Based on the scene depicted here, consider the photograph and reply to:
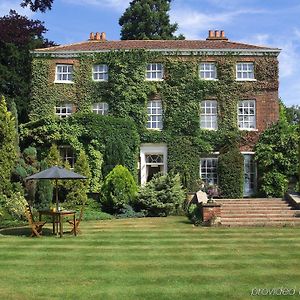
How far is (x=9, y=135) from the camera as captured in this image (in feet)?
73.0

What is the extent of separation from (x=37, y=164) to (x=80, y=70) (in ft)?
27.7

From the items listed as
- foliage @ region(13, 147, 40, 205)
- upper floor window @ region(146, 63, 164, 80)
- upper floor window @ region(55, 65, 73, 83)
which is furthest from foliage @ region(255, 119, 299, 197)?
foliage @ region(13, 147, 40, 205)

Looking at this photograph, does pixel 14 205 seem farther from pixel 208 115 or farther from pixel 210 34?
pixel 210 34

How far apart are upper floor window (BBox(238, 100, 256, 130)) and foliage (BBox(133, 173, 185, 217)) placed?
8589 millimetres

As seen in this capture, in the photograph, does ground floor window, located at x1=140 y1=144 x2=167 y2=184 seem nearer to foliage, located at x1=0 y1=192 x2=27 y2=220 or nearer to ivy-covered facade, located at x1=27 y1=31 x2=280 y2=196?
ivy-covered facade, located at x1=27 y1=31 x2=280 y2=196

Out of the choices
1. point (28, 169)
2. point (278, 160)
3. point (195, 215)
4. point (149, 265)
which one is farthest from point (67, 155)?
point (149, 265)

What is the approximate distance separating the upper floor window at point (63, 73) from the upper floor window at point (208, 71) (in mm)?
8468

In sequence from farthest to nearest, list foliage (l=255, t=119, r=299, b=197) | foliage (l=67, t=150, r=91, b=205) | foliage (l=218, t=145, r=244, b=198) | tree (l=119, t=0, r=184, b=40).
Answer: tree (l=119, t=0, r=184, b=40)
foliage (l=218, t=145, r=244, b=198)
foliage (l=255, t=119, r=299, b=197)
foliage (l=67, t=150, r=91, b=205)

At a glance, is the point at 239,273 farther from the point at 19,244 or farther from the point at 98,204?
the point at 98,204

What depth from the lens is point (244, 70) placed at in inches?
1176

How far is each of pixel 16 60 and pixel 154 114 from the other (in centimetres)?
1172

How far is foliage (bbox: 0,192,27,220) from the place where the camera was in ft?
62.2

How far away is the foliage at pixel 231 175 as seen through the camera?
92.7ft

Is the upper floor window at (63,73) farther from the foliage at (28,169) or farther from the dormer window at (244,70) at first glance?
the dormer window at (244,70)
